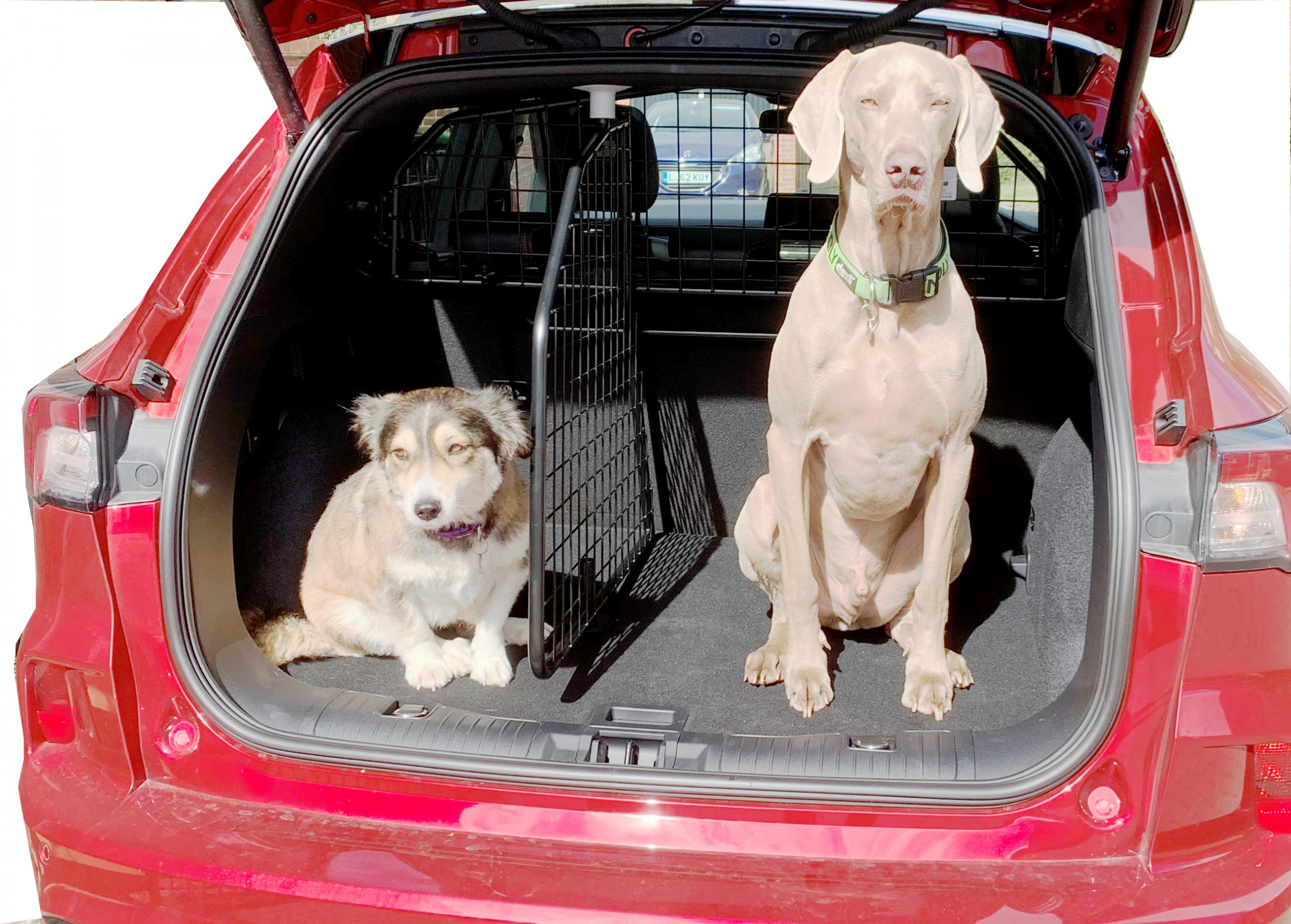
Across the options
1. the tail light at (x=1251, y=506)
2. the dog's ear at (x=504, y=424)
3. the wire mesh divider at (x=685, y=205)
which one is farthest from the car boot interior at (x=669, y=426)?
the dog's ear at (x=504, y=424)

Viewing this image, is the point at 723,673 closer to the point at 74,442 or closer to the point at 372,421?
the point at 372,421

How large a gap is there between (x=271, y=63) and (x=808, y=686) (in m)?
1.91

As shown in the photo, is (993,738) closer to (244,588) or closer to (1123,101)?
(1123,101)

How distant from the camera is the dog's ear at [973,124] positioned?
219 centimetres

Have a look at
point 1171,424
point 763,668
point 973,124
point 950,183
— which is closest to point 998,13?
point 973,124

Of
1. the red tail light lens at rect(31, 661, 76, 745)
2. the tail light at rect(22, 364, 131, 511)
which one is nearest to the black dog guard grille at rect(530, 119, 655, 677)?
the tail light at rect(22, 364, 131, 511)

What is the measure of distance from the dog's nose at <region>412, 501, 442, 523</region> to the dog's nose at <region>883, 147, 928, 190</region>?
4.39 ft

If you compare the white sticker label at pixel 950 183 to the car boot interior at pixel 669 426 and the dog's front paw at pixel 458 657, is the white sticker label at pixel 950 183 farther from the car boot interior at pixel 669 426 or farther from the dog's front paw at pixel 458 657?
the dog's front paw at pixel 458 657

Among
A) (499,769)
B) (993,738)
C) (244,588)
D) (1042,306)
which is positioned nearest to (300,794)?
(499,769)

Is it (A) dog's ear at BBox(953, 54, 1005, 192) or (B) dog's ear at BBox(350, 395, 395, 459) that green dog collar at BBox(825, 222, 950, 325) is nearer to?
(A) dog's ear at BBox(953, 54, 1005, 192)

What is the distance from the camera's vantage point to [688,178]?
330cm

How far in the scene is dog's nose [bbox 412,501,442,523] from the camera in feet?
8.43

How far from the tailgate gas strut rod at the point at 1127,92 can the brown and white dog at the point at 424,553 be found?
1.58 meters

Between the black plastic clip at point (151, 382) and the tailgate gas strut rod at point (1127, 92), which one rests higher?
the tailgate gas strut rod at point (1127, 92)
